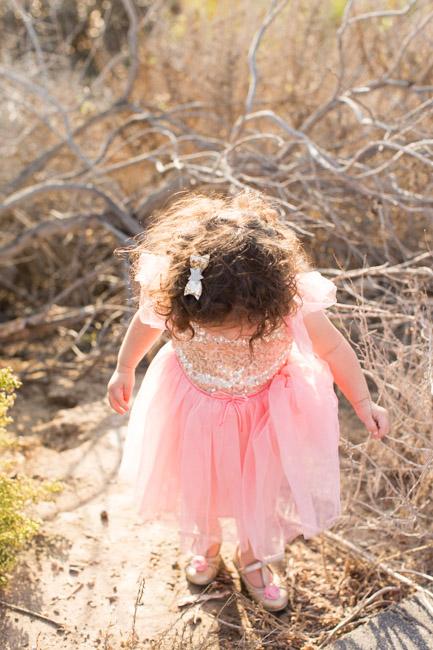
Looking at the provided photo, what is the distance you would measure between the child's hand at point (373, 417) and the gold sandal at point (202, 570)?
700 mm

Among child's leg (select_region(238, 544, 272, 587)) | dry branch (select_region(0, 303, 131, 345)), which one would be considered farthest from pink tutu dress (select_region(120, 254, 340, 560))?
dry branch (select_region(0, 303, 131, 345))

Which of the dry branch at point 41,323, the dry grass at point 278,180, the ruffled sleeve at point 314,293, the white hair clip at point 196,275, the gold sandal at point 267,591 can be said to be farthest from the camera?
the dry branch at point 41,323

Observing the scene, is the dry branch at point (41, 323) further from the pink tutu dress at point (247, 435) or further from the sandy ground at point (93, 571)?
the pink tutu dress at point (247, 435)

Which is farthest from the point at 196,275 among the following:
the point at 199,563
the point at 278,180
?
the point at 278,180

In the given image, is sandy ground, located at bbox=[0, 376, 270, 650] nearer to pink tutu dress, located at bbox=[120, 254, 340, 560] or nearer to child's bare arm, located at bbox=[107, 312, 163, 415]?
pink tutu dress, located at bbox=[120, 254, 340, 560]

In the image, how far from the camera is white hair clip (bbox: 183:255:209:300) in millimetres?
1386

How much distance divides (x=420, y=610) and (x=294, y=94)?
3.20 metres

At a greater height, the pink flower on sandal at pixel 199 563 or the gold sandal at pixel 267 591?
the pink flower on sandal at pixel 199 563

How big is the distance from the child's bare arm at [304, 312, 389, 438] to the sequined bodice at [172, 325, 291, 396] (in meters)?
0.08

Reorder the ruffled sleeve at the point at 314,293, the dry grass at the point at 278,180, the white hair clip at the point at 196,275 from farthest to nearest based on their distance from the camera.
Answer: the dry grass at the point at 278,180
the ruffled sleeve at the point at 314,293
the white hair clip at the point at 196,275

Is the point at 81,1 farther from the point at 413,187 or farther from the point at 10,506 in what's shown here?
the point at 10,506

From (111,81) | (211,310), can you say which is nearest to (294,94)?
(111,81)

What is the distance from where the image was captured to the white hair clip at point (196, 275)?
1386 millimetres

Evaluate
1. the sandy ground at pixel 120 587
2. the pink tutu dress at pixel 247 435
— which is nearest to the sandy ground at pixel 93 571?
the sandy ground at pixel 120 587
